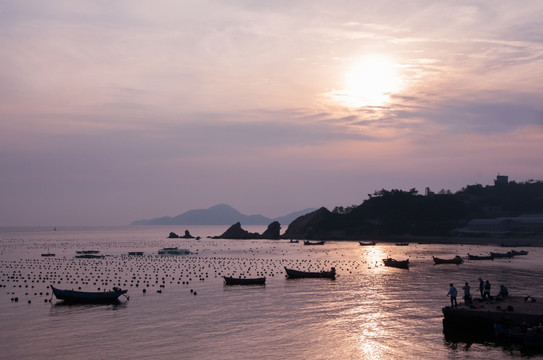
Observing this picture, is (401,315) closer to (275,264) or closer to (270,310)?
(270,310)

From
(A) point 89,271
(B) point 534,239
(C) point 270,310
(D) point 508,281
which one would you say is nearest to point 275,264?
(A) point 89,271

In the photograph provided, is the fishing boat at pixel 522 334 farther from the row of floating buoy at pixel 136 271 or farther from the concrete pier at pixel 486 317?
the row of floating buoy at pixel 136 271

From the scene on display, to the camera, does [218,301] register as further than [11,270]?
No

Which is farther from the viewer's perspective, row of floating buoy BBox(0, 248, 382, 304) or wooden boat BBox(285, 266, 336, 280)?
wooden boat BBox(285, 266, 336, 280)

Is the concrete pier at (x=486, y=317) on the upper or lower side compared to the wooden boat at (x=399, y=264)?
lower

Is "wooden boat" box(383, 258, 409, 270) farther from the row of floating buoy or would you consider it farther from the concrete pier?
the concrete pier

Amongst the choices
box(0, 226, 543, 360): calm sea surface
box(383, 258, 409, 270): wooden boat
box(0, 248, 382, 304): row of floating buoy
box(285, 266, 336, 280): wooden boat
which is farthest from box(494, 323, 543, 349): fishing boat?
box(383, 258, 409, 270): wooden boat

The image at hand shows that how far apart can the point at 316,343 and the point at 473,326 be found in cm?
1246

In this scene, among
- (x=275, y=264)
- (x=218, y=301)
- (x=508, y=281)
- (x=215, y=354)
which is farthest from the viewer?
(x=275, y=264)

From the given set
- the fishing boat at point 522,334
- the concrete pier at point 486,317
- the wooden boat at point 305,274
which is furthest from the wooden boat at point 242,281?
the fishing boat at point 522,334

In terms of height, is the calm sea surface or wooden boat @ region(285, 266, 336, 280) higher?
wooden boat @ region(285, 266, 336, 280)

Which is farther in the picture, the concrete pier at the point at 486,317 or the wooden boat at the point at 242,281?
the wooden boat at the point at 242,281

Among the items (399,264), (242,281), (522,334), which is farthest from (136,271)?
(522,334)

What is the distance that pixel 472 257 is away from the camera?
127 meters
